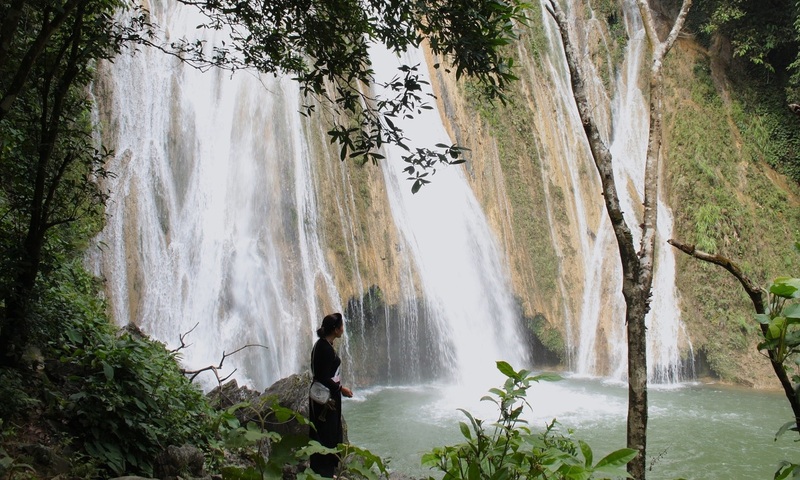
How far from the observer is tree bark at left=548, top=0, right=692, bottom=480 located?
3.79 m

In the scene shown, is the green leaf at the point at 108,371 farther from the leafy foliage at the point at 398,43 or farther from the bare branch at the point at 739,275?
the bare branch at the point at 739,275

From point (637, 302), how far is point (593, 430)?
6474 millimetres

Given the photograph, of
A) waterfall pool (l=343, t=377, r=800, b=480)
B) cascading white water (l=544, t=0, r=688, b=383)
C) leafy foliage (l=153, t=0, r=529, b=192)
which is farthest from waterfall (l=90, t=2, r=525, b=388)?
leafy foliage (l=153, t=0, r=529, b=192)

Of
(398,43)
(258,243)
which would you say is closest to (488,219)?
(258,243)

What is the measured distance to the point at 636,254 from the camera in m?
4.13

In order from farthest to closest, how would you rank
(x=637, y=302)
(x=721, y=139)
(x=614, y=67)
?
(x=614, y=67), (x=721, y=139), (x=637, y=302)

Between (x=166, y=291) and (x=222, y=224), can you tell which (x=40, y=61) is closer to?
(x=166, y=291)

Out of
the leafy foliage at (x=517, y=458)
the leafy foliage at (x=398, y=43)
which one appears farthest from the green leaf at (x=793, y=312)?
the leafy foliage at (x=398, y=43)

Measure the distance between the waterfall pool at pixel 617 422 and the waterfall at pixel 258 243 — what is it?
165cm

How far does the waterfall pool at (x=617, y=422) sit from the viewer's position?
8352mm

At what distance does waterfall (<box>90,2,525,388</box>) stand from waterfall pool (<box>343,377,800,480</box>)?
1.65 metres

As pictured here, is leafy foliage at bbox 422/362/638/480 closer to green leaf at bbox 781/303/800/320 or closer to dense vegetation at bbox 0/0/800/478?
dense vegetation at bbox 0/0/800/478

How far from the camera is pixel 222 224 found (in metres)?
12.3

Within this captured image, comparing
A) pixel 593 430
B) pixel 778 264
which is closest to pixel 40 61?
pixel 593 430
